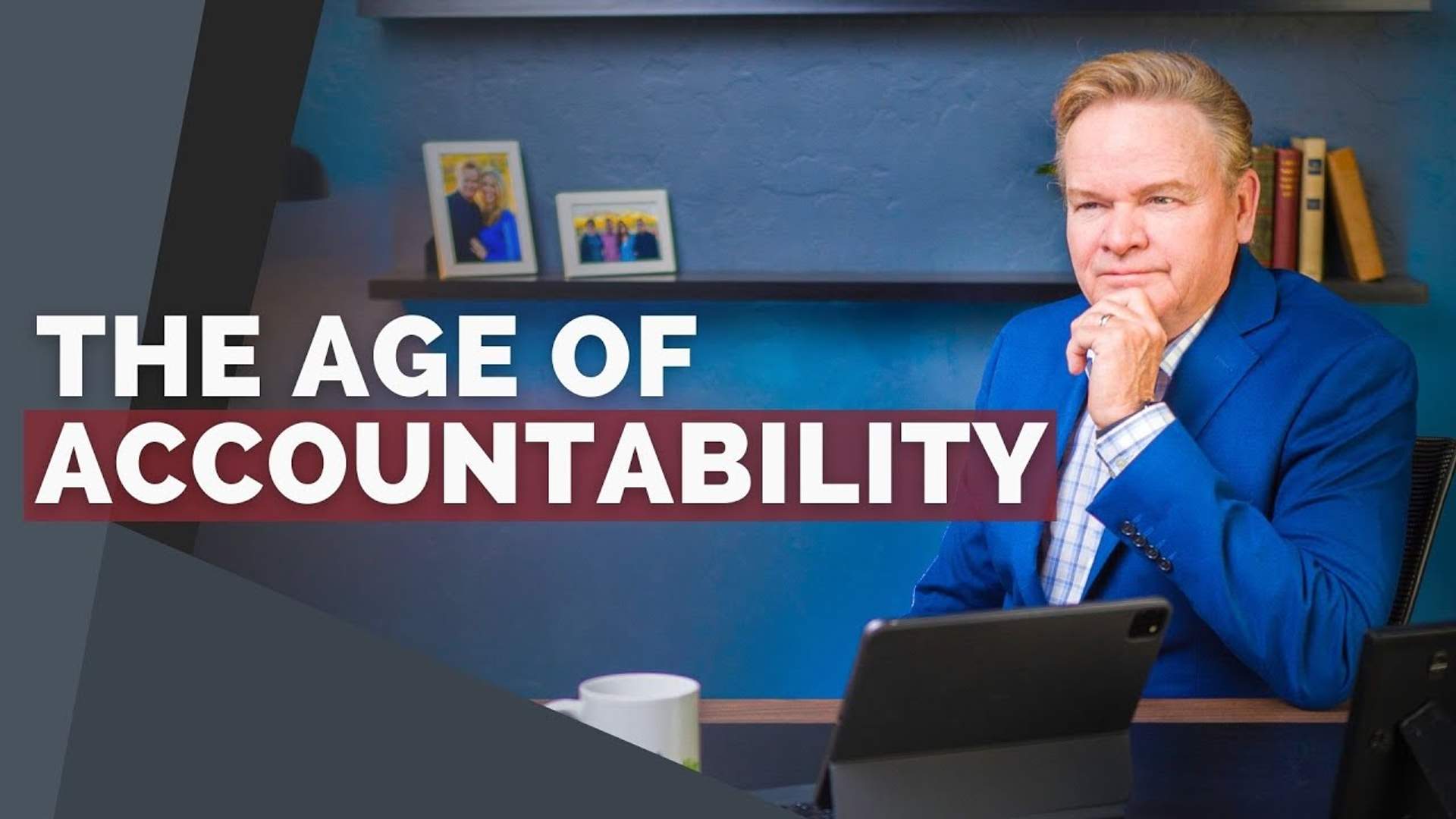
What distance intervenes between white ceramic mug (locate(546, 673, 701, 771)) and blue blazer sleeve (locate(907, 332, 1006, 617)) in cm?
81

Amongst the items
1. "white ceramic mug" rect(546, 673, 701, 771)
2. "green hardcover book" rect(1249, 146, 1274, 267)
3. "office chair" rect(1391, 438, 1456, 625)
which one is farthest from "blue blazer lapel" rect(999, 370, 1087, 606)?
"green hardcover book" rect(1249, 146, 1274, 267)

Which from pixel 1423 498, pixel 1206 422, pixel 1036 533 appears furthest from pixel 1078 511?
pixel 1423 498

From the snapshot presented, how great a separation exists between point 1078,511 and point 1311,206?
149 centimetres

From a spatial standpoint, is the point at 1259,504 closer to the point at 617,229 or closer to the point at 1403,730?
the point at 1403,730

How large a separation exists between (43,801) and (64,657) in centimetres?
53

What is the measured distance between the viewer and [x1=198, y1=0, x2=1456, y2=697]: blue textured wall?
333cm

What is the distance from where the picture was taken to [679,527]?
358 cm

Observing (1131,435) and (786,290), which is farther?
(786,290)

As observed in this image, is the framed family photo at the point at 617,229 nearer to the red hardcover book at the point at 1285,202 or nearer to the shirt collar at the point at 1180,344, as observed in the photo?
the red hardcover book at the point at 1285,202

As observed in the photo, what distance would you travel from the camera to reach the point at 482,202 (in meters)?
3.44

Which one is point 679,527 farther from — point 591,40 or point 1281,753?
point 1281,753

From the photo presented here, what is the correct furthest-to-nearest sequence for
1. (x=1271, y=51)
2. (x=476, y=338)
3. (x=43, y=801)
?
(x=476, y=338), (x=1271, y=51), (x=43, y=801)

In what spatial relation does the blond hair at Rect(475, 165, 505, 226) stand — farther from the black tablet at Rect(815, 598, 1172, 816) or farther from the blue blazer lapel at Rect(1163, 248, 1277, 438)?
the black tablet at Rect(815, 598, 1172, 816)

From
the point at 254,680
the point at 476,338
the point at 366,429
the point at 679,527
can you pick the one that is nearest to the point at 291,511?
the point at 366,429
